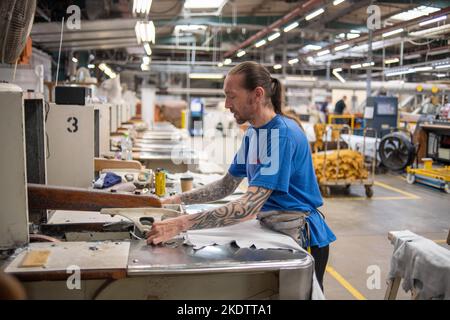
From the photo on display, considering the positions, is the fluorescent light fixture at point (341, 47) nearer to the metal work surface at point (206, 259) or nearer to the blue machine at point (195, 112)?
the blue machine at point (195, 112)

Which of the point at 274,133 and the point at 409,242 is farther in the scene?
the point at 409,242

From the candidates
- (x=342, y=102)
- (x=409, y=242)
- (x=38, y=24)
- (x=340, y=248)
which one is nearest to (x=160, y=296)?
(x=409, y=242)

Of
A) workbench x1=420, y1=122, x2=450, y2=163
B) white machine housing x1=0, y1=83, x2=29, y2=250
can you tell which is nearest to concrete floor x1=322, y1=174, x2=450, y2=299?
workbench x1=420, y1=122, x2=450, y2=163

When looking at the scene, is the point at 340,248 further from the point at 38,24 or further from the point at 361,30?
the point at 361,30

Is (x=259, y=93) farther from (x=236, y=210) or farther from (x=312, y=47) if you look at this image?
(x=312, y=47)

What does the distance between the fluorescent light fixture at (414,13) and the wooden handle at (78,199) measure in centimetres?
400

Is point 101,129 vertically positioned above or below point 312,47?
below

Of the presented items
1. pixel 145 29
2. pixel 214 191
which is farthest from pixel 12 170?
pixel 145 29

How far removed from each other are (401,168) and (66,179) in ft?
23.2

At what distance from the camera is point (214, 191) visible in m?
2.19

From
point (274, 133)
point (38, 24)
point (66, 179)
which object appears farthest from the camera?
point (38, 24)

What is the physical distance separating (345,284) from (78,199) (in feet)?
8.42
